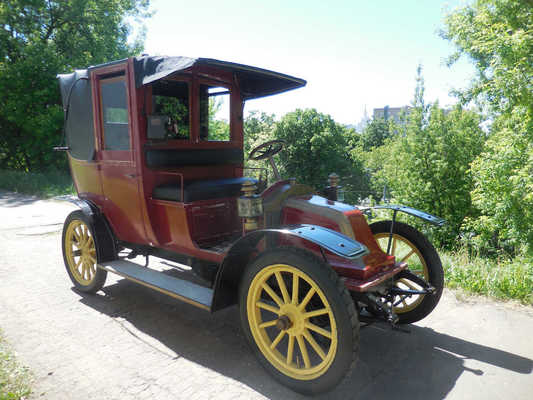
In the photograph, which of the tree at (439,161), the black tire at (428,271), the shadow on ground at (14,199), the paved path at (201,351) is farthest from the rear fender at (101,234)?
the tree at (439,161)

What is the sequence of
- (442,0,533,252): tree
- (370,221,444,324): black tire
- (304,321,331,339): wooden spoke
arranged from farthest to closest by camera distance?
(442,0,533,252): tree → (370,221,444,324): black tire → (304,321,331,339): wooden spoke

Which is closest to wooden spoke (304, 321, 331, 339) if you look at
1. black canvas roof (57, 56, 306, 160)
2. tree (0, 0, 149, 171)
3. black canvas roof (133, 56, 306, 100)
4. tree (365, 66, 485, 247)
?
black canvas roof (133, 56, 306, 100)

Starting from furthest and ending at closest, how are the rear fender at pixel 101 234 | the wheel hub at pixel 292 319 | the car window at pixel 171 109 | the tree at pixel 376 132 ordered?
1. the tree at pixel 376 132
2. the rear fender at pixel 101 234
3. the car window at pixel 171 109
4. the wheel hub at pixel 292 319

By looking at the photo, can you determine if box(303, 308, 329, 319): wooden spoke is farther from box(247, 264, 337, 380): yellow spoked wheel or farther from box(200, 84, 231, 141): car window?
box(200, 84, 231, 141): car window

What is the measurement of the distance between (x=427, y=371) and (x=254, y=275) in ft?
4.77

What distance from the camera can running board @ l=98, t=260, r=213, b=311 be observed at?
2969 millimetres

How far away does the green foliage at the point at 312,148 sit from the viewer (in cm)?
2256

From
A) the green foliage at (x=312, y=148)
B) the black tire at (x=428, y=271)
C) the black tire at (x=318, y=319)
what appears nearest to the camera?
the black tire at (x=318, y=319)

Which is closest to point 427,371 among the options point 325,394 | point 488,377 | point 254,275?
point 488,377

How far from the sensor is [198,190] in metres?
3.41

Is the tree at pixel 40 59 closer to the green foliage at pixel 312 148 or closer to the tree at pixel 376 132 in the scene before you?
the green foliage at pixel 312 148

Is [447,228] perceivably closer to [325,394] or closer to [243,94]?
[243,94]

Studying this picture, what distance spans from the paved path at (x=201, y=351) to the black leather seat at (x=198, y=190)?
120cm

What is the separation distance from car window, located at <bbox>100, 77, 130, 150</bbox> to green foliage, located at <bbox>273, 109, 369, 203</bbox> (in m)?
18.8
